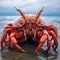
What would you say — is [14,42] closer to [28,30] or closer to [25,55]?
[25,55]

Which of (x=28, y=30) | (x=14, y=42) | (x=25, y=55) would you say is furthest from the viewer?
Result: (x=28, y=30)

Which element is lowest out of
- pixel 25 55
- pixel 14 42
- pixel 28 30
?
pixel 25 55

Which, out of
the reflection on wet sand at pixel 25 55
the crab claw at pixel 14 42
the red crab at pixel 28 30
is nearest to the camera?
the reflection on wet sand at pixel 25 55

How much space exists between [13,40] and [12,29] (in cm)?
101

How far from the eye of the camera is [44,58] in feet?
27.9

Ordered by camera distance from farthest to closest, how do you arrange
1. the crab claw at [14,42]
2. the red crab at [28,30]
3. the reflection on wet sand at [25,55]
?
the red crab at [28,30] < the crab claw at [14,42] < the reflection on wet sand at [25,55]

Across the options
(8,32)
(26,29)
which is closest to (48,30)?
(26,29)

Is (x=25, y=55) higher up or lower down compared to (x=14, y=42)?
lower down

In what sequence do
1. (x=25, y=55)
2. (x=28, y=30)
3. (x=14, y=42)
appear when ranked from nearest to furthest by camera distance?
(x=25, y=55) < (x=14, y=42) < (x=28, y=30)

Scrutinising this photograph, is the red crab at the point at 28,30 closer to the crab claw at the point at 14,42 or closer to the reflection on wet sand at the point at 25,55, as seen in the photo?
the crab claw at the point at 14,42

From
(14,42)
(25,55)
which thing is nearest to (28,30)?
(14,42)

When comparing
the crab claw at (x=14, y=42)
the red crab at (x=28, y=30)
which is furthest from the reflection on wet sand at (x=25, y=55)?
the red crab at (x=28, y=30)

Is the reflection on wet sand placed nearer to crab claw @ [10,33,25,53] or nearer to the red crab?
crab claw @ [10,33,25,53]

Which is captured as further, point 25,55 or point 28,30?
point 28,30
